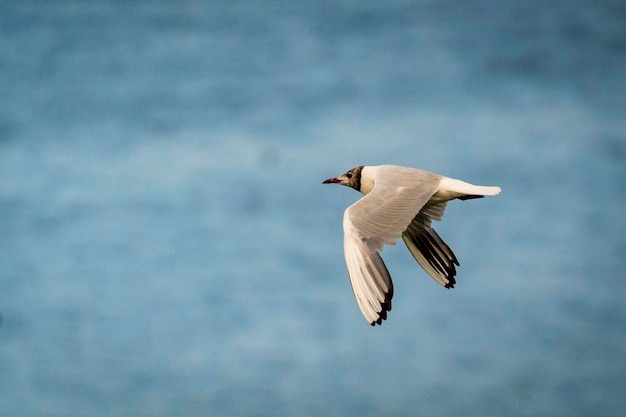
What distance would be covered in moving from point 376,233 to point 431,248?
2.53m

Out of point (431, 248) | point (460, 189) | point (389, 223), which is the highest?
point (460, 189)

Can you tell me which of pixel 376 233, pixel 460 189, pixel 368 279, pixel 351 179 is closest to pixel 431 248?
pixel 460 189

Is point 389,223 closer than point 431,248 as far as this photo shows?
Yes

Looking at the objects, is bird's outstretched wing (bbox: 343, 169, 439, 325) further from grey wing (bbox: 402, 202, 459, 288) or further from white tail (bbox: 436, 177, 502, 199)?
grey wing (bbox: 402, 202, 459, 288)

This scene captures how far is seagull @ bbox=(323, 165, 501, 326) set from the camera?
412 inches

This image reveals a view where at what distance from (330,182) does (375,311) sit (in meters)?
5.02

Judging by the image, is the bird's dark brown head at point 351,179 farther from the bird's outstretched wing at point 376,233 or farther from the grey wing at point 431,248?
the bird's outstretched wing at point 376,233

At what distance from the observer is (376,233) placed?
1106cm

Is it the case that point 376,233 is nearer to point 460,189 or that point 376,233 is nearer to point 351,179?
point 460,189

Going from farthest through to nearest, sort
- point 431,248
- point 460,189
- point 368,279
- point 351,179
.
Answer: point 351,179
point 431,248
point 460,189
point 368,279

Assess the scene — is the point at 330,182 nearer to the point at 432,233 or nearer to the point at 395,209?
the point at 432,233

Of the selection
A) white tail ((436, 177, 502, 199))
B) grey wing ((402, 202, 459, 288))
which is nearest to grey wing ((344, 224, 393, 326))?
white tail ((436, 177, 502, 199))

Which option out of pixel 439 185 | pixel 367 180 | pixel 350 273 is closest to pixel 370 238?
pixel 350 273

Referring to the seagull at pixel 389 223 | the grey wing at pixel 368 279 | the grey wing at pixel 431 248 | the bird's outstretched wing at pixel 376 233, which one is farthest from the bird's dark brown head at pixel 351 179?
the grey wing at pixel 368 279
